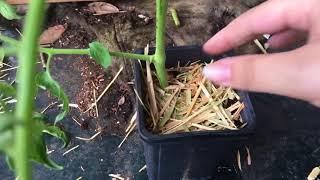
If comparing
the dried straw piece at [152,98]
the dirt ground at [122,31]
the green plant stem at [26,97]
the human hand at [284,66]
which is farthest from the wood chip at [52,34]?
the green plant stem at [26,97]

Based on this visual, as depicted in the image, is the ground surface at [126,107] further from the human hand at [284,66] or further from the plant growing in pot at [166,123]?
the human hand at [284,66]

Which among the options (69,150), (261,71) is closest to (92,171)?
(69,150)

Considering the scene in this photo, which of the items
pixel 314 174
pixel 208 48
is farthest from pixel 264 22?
pixel 314 174

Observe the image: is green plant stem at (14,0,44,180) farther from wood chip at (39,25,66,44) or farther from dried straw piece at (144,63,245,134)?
wood chip at (39,25,66,44)

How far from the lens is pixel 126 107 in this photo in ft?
2.96

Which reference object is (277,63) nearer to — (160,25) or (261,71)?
(261,71)

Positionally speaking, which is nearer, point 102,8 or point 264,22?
point 264,22

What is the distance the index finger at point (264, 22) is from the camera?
633 mm

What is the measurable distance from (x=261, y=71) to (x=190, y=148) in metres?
0.26

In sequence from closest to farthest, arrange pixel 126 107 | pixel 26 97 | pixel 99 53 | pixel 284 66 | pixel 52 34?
pixel 26 97 → pixel 284 66 → pixel 99 53 → pixel 126 107 → pixel 52 34

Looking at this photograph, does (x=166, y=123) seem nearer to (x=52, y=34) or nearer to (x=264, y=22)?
(x=264, y=22)

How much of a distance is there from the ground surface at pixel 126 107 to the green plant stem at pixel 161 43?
18 centimetres

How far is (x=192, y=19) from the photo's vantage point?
38.8 inches

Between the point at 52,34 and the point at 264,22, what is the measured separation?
20.1 inches
